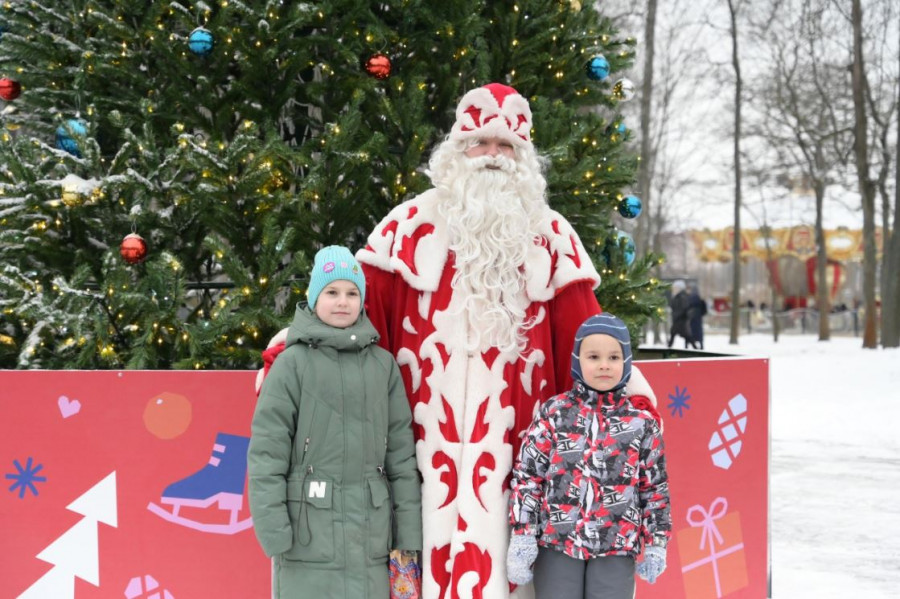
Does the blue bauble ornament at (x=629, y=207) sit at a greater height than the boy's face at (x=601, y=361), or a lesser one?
greater

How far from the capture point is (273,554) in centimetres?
241

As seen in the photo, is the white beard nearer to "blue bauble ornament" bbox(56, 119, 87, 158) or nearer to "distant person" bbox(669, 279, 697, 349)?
"blue bauble ornament" bbox(56, 119, 87, 158)

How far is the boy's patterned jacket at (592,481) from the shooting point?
→ 2.60 m

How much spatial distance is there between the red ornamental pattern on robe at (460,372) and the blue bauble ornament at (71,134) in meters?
2.21

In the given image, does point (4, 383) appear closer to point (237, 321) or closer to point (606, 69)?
point (237, 321)

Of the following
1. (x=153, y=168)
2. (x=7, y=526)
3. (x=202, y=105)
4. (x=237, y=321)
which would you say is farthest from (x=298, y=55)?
(x=7, y=526)

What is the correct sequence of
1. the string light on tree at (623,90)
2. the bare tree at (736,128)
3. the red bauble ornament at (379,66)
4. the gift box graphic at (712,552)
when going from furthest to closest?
the bare tree at (736,128) < the string light on tree at (623,90) < the red bauble ornament at (379,66) < the gift box graphic at (712,552)

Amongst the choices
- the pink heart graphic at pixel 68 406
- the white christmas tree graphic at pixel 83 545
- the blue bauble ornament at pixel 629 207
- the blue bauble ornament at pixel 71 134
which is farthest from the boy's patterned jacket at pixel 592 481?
the blue bauble ornament at pixel 71 134

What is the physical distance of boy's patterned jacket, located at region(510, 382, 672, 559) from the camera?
2.60 metres

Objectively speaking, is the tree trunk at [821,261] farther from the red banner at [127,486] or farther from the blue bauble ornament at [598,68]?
the red banner at [127,486]

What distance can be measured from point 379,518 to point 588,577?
70cm

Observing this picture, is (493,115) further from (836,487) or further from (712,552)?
(836,487)

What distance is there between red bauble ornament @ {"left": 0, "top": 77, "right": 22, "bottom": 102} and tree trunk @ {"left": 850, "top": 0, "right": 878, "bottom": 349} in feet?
60.6

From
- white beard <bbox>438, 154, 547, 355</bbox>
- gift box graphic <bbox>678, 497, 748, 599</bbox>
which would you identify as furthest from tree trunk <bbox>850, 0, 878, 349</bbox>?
white beard <bbox>438, 154, 547, 355</bbox>
